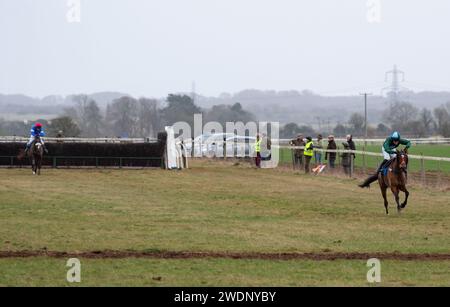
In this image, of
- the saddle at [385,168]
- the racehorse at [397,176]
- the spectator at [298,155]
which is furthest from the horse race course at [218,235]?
the spectator at [298,155]

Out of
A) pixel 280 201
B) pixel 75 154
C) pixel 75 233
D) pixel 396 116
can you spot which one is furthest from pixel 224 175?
pixel 396 116

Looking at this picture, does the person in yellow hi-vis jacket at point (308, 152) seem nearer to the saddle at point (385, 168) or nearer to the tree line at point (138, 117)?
the saddle at point (385, 168)

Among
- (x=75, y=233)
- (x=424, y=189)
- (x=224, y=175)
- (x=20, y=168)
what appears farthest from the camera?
(x=20, y=168)

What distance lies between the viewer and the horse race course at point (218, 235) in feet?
39.6

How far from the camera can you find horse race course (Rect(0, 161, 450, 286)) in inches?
476

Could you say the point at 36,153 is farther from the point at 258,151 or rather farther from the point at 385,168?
the point at 385,168

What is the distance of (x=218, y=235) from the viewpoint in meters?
16.4

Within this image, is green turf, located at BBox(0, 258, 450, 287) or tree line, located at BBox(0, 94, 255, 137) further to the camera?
tree line, located at BBox(0, 94, 255, 137)

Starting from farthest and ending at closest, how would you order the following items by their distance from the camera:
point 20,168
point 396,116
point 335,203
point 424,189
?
1. point 396,116
2. point 20,168
3. point 424,189
4. point 335,203

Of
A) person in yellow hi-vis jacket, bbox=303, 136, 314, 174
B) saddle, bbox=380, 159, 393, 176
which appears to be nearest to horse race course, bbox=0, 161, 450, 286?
saddle, bbox=380, 159, 393, 176

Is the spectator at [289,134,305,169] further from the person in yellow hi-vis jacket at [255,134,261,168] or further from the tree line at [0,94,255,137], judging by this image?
the tree line at [0,94,255,137]
